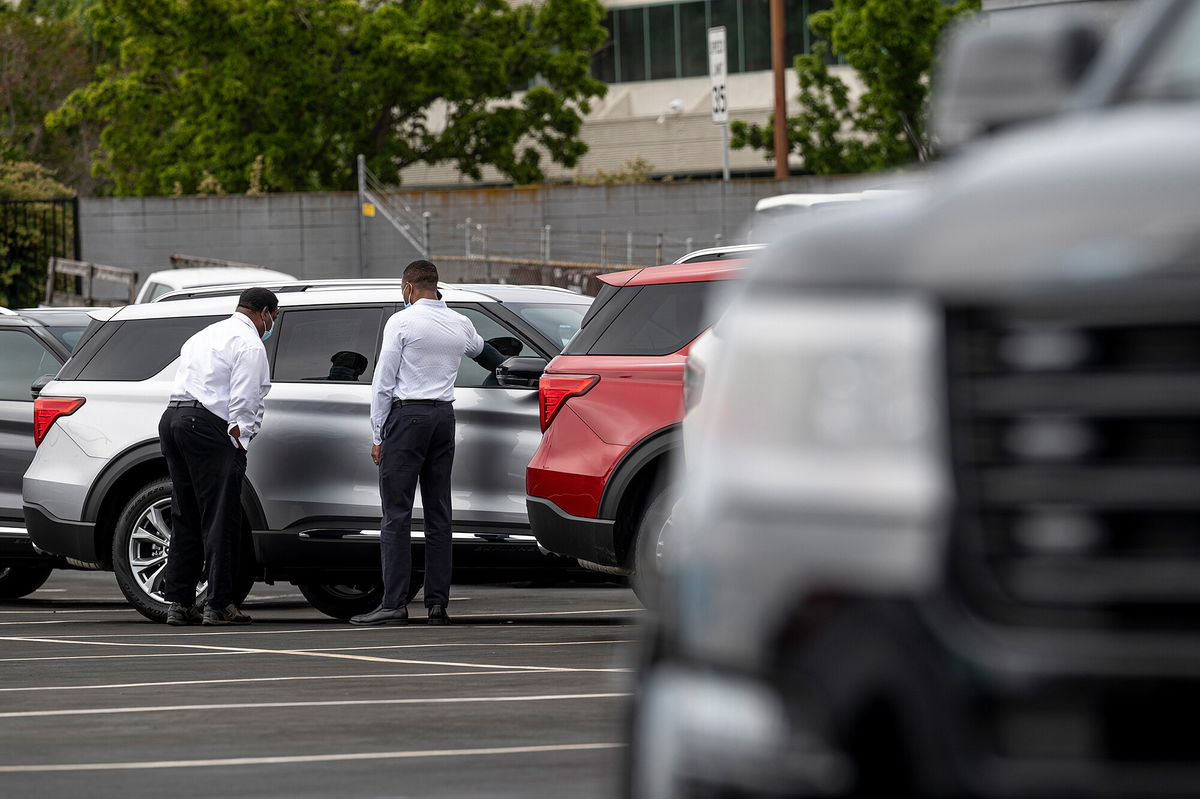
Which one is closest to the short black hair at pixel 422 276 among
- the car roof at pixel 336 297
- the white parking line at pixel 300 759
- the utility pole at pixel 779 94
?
the car roof at pixel 336 297

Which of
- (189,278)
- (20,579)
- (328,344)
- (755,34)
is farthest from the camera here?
(755,34)

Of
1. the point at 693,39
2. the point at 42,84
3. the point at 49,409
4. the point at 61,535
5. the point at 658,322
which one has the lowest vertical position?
the point at 61,535

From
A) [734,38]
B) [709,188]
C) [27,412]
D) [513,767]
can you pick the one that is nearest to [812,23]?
[709,188]

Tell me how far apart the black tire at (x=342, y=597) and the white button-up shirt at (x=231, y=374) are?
4.32 ft

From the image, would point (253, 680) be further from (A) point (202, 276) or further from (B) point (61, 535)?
(A) point (202, 276)

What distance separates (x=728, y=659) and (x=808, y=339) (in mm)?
377

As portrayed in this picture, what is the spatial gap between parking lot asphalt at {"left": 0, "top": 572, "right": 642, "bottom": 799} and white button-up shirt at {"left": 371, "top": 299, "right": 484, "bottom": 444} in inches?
45.9

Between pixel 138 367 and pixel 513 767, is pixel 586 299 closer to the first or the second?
pixel 138 367

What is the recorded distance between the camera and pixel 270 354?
11039 mm

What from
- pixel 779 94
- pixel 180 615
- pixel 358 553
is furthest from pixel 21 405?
pixel 779 94

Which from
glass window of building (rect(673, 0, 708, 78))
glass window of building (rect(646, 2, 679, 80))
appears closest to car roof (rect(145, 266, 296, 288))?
glass window of building (rect(673, 0, 708, 78))

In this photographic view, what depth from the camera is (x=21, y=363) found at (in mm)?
12672

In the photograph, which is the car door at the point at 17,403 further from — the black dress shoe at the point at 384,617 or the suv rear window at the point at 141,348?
the black dress shoe at the point at 384,617

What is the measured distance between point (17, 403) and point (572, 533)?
472 centimetres
